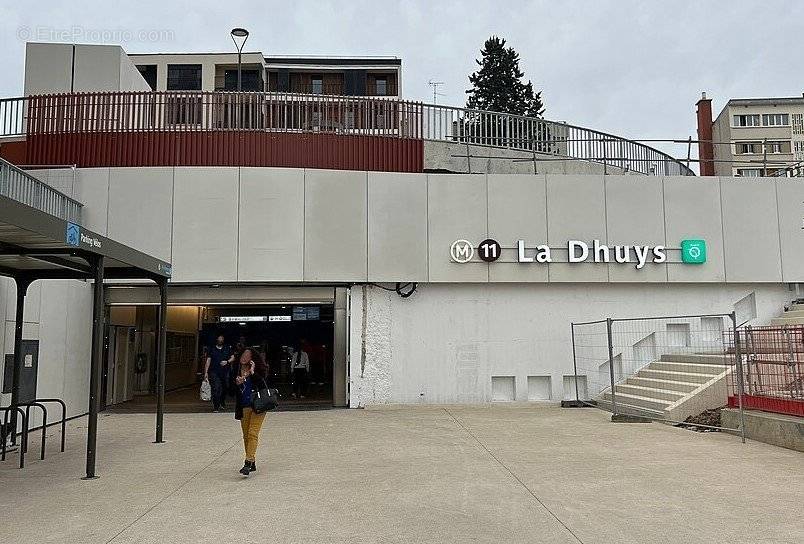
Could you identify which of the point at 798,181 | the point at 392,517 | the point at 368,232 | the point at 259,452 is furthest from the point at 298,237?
the point at 798,181

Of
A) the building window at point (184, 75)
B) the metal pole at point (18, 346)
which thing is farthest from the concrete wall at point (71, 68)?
the building window at point (184, 75)

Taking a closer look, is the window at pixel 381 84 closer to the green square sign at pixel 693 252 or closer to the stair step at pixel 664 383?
the green square sign at pixel 693 252

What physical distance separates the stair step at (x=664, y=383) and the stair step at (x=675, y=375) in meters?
0.08

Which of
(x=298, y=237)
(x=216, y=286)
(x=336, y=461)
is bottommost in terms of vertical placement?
(x=336, y=461)

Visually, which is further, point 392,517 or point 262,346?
point 262,346

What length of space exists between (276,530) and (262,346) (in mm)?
18198

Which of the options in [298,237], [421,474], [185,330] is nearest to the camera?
[421,474]

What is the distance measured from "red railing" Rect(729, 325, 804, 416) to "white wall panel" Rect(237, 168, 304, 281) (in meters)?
9.36

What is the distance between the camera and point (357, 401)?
15.3 meters

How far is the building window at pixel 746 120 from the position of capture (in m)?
59.9

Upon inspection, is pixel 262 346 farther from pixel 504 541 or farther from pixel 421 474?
pixel 504 541

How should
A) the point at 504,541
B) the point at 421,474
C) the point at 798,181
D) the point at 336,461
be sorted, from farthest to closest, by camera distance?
the point at 798,181
the point at 336,461
the point at 421,474
the point at 504,541

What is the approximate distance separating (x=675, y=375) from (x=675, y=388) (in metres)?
0.67

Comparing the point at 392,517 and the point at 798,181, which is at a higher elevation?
the point at 798,181
